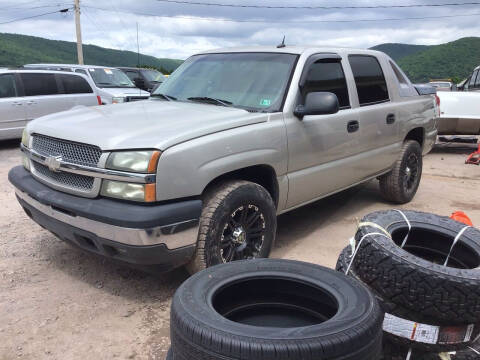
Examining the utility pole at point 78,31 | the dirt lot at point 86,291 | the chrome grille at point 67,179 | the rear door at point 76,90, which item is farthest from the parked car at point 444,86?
the utility pole at point 78,31

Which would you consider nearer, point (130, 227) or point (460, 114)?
point (130, 227)

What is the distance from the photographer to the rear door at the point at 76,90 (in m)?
10.0

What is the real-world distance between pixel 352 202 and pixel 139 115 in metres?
3.47

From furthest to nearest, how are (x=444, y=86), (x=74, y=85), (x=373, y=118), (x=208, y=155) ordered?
(x=444, y=86) → (x=74, y=85) → (x=373, y=118) → (x=208, y=155)

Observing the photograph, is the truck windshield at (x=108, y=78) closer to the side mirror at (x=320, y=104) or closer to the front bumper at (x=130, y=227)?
the side mirror at (x=320, y=104)

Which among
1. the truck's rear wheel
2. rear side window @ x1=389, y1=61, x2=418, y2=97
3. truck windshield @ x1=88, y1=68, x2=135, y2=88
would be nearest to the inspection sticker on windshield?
rear side window @ x1=389, y1=61, x2=418, y2=97

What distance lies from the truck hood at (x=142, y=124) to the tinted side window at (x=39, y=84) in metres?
6.59

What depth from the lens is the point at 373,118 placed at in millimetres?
4637

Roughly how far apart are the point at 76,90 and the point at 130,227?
28.0 ft

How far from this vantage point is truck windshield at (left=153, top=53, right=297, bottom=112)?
3.69 metres

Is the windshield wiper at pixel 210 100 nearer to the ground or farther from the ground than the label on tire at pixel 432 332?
farther from the ground

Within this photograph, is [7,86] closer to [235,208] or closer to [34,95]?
[34,95]

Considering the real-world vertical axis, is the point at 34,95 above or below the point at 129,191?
below

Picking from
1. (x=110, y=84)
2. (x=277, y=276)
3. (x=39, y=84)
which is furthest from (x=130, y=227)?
(x=110, y=84)
